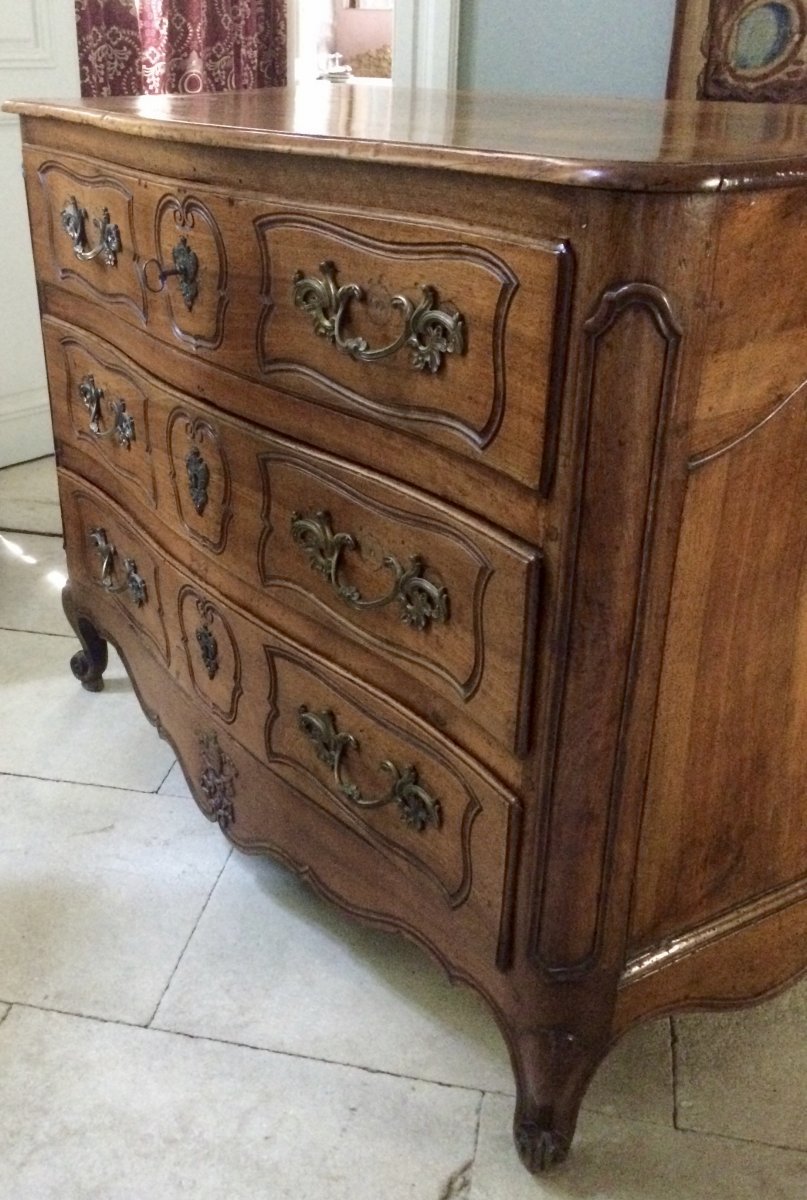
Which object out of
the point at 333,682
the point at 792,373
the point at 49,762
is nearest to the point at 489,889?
the point at 333,682

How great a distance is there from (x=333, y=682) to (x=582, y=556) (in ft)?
1.32

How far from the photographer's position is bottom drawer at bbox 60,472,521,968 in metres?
1.06

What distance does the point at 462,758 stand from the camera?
1.02 metres

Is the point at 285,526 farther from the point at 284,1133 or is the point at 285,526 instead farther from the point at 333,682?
the point at 284,1133

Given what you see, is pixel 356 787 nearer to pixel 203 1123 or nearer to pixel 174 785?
pixel 203 1123

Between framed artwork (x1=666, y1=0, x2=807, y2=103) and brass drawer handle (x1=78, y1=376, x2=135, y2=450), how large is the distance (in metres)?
0.88

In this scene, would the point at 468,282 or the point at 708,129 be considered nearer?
the point at 468,282

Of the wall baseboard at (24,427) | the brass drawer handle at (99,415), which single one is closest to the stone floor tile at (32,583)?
the wall baseboard at (24,427)

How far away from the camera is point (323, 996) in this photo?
1.34 metres

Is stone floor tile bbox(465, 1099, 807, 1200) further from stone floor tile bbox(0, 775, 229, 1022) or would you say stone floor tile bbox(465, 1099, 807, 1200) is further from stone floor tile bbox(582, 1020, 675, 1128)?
stone floor tile bbox(0, 775, 229, 1022)

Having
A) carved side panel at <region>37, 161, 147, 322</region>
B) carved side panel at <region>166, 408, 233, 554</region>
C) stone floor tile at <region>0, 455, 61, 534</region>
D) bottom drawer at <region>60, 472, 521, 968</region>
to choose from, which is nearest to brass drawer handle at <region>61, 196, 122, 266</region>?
carved side panel at <region>37, 161, 147, 322</region>

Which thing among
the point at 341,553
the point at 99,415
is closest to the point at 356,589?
the point at 341,553

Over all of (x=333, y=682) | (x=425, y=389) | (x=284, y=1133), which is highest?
(x=425, y=389)

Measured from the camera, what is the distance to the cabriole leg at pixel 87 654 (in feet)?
6.18
